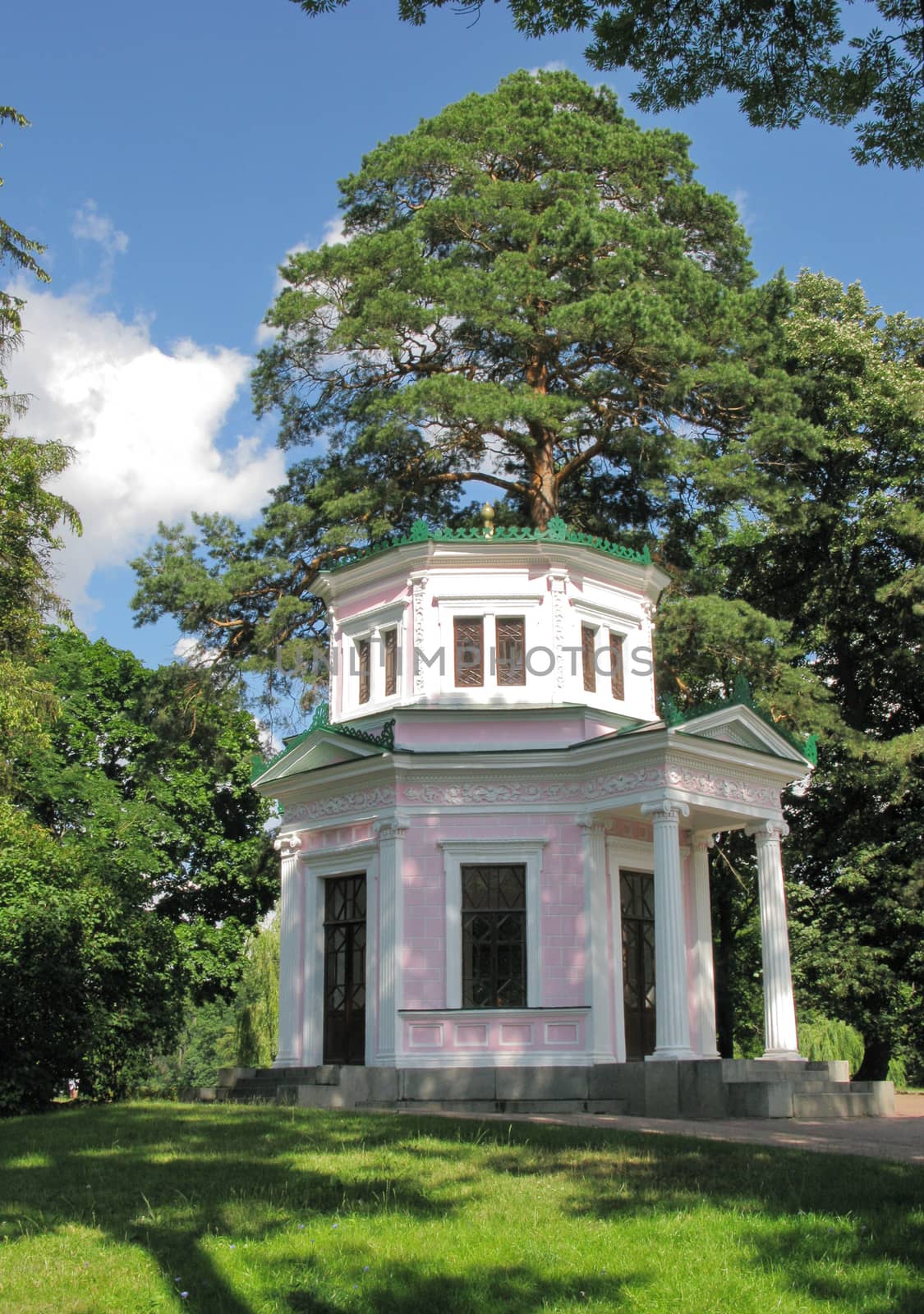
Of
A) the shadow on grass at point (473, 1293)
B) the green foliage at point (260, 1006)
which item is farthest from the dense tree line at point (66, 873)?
the shadow on grass at point (473, 1293)

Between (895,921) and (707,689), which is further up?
(707,689)

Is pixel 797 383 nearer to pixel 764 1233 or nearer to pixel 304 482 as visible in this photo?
pixel 304 482

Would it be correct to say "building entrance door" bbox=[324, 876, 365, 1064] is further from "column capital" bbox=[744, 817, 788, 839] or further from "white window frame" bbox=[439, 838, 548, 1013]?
"column capital" bbox=[744, 817, 788, 839]

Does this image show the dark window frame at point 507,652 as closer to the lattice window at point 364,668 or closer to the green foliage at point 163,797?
the lattice window at point 364,668

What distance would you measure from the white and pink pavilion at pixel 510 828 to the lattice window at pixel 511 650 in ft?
0.14

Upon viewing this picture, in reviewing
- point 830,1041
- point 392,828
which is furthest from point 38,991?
point 830,1041

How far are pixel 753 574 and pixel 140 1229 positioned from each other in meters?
25.2

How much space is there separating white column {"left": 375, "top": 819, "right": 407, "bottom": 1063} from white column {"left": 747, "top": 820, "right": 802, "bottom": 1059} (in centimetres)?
561

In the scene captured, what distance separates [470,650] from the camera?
21.3 metres

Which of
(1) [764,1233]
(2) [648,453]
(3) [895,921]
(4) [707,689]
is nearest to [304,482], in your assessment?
(2) [648,453]

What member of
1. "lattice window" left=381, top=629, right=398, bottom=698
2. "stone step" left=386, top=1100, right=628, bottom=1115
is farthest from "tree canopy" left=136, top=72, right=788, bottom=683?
"stone step" left=386, top=1100, right=628, bottom=1115

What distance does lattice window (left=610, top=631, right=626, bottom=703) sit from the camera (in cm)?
2208

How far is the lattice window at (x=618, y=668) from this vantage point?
869 inches

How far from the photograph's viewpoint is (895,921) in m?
25.9
